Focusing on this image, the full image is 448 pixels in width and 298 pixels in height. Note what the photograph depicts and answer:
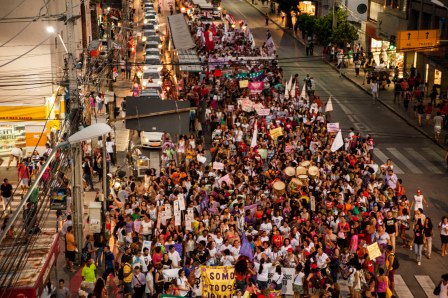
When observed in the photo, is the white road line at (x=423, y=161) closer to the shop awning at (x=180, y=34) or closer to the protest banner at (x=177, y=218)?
the protest banner at (x=177, y=218)

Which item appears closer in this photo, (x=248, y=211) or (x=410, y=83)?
(x=248, y=211)

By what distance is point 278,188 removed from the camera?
2881 cm

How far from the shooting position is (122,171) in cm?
3362

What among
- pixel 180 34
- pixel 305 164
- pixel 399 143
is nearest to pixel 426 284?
pixel 305 164

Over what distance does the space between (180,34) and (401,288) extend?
38.5m

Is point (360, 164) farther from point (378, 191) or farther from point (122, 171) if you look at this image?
point (122, 171)

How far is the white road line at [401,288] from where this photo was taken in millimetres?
23438

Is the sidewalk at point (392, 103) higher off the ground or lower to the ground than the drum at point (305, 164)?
lower

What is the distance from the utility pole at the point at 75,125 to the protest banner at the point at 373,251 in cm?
871

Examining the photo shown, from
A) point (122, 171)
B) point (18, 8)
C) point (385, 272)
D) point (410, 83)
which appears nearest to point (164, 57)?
point (410, 83)

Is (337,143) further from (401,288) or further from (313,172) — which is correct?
(401,288)

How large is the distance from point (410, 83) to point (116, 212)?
3049cm

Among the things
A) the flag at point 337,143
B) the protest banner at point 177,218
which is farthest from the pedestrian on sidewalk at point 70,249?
the flag at point 337,143

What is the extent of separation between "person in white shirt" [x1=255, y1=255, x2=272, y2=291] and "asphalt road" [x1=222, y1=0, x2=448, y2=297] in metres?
4.22
